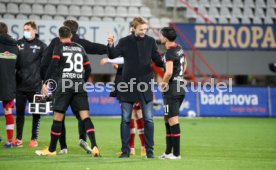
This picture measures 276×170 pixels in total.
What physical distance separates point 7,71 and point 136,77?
3.22 m

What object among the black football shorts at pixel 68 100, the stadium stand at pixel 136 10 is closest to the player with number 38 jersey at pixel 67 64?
the black football shorts at pixel 68 100

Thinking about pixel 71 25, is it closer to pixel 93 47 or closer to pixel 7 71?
pixel 93 47

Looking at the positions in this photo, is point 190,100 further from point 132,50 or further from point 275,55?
point 132,50

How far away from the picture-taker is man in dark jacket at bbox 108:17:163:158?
11102 millimetres

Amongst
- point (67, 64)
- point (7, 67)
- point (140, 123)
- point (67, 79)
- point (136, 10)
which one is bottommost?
point (140, 123)

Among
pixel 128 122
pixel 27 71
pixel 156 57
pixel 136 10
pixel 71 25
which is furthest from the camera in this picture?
pixel 136 10

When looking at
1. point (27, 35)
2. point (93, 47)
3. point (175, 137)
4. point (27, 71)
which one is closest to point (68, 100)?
point (93, 47)

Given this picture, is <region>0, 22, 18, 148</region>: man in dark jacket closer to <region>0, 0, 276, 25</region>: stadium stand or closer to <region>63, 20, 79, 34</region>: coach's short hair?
<region>63, 20, 79, 34</region>: coach's short hair

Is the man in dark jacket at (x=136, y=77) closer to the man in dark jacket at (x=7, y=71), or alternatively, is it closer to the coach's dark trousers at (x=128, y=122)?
the coach's dark trousers at (x=128, y=122)

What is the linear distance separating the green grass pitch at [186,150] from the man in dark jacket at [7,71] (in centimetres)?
75

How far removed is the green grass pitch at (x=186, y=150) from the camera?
9.80 meters

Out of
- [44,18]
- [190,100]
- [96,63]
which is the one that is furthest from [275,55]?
[44,18]

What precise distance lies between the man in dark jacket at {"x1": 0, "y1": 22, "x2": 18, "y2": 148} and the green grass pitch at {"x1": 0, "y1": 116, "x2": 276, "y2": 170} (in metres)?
0.75

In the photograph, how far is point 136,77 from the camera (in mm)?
11117
